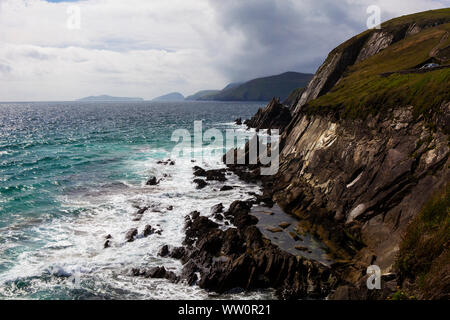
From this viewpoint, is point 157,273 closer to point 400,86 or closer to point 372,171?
point 372,171

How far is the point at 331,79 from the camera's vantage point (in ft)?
227

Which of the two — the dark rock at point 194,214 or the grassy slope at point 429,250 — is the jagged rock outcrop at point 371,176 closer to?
the grassy slope at point 429,250

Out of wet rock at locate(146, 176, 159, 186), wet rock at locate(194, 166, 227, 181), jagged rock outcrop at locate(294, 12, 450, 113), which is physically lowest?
wet rock at locate(146, 176, 159, 186)

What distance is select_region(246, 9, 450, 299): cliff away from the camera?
21.1m

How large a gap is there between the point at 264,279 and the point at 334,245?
832 centimetres

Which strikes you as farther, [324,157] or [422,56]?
[422,56]

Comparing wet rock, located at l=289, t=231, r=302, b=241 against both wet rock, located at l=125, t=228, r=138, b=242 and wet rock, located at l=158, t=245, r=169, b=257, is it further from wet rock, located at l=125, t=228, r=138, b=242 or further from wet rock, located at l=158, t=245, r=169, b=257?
wet rock, located at l=125, t=228, r=138, b=242

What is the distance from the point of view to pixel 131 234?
91.3 feet

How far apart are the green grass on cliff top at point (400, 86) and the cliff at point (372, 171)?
131mm

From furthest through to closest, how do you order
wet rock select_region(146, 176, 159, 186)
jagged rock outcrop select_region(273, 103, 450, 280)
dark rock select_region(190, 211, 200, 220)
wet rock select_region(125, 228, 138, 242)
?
wet rock select_region(146, 176, 159, 186) < dark rock select_region(190, 211, 200, 220) < wet rock select_region(125, 228, 138, 242) < jagged rock outcrop select_region(273, 103, 450, 280)

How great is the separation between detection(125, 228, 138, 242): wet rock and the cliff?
57.7ft

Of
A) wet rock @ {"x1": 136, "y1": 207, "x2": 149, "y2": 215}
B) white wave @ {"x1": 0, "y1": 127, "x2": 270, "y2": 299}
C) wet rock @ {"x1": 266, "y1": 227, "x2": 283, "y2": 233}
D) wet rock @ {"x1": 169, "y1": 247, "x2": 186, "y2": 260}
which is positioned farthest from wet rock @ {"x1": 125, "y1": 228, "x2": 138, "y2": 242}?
wet rock @ {"x1": 266, "y1": 227, "x2": 283, "y2": 233}
